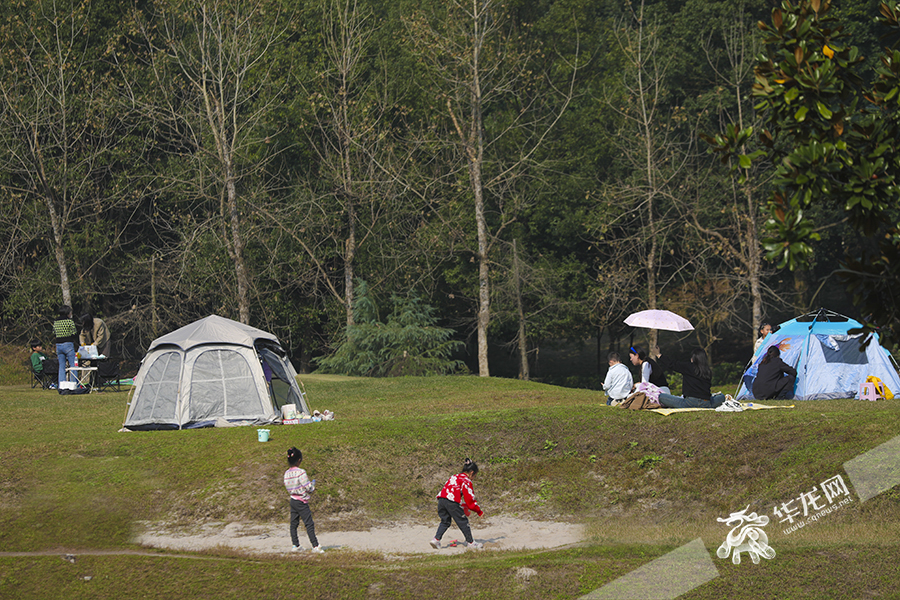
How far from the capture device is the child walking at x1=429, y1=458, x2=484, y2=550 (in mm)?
10883

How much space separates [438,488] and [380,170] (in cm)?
2437

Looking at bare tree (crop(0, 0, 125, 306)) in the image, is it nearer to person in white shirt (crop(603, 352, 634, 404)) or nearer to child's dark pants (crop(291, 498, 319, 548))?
person in white shirt (crop(603, 352, 634, 404))

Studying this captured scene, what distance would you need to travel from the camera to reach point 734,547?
32.3ft

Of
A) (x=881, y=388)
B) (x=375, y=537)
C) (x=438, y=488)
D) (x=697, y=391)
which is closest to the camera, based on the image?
(x=375, y=537)

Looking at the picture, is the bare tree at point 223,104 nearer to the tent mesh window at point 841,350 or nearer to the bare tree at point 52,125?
the bare tree at point 52,125

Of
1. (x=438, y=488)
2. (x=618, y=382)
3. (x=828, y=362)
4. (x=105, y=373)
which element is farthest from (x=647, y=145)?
(x=438, y=488)

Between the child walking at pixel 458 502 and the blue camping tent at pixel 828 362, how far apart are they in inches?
430

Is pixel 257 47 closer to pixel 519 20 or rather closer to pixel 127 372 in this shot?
pixel 519 20

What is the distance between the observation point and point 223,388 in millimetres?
17781

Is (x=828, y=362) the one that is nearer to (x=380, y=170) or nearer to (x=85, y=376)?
(x=85, y=376)

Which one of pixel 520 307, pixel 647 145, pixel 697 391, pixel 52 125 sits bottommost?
pixel 697 391

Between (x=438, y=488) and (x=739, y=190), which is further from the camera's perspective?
(x=739, y=190)

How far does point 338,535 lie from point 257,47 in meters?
28.9

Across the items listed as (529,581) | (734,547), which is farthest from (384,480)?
(734,547)
